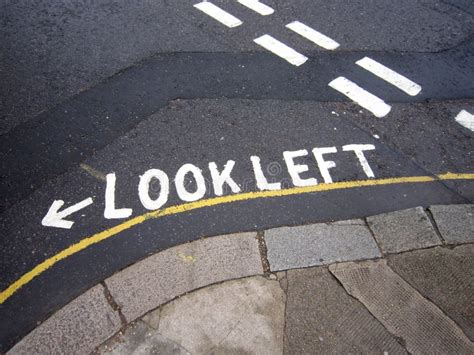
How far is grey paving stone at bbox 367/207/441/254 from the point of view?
4711 millimetres

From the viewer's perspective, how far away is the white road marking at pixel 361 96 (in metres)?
6.42

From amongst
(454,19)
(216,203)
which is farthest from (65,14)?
(454,19)

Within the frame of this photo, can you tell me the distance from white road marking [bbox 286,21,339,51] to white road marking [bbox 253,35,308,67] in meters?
0.54

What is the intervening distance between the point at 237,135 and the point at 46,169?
2598 mm

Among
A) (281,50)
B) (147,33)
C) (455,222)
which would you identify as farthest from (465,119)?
(147,33)

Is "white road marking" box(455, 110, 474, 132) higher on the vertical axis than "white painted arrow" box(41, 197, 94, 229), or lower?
lower

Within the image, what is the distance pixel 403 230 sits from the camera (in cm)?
484

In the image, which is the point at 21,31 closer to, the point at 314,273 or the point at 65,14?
the point at 65,14

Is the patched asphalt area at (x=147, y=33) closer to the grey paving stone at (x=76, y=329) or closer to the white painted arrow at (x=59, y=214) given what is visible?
the white painted arrow at (x=59, y=214)

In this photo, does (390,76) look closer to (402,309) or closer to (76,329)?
(402,309)

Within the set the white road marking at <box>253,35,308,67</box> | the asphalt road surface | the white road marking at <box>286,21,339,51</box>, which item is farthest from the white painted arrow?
the white road marking at <box>286,21,339,51</box>

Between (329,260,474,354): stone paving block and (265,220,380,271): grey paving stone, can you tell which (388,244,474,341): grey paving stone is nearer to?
(329,260,474,354): stone paving block

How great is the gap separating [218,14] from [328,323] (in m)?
6.28

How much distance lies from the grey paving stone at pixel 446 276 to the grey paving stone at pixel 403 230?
10 cm
